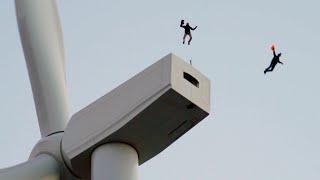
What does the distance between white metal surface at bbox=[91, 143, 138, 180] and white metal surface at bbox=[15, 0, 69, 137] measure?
2629mm

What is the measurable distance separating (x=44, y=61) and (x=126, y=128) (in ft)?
12.5

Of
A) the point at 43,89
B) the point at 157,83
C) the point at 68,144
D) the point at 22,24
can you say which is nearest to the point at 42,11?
the point at 22,24

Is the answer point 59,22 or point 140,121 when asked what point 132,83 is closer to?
point 140,121

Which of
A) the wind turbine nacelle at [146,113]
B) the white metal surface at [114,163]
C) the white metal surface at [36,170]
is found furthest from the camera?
the white metal surface at [36,170]

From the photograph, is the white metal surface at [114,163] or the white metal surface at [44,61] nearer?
the white metal surface at [114,163]

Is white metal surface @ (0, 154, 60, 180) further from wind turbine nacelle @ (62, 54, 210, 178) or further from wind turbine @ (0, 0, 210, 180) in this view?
wind turbine nacelle @ (62, 54, 210, 178)

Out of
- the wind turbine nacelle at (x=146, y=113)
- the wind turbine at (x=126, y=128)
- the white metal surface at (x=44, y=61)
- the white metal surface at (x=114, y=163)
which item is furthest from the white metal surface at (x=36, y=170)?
the white metal surface at (x=114, y=163)

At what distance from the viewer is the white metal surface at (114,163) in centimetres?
1145

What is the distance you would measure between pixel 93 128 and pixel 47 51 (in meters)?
3.36

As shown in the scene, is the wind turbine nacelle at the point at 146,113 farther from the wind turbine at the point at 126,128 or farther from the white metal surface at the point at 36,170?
the white metal surface at the point at 36,170

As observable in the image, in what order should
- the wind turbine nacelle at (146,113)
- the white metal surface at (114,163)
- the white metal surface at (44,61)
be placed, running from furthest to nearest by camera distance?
the white metal surface at (44,61) → the white metal surface at (114,163) → the wind turbine nacelle at (146,113)

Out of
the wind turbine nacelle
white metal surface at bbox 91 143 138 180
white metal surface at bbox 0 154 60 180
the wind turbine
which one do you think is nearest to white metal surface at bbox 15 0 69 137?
the wind turbine

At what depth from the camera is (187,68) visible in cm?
1122

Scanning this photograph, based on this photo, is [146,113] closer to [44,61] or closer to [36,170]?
[36,170]
